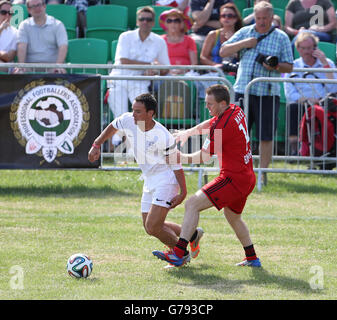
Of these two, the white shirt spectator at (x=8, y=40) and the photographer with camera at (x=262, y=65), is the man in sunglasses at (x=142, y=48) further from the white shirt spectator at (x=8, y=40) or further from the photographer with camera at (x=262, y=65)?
the white shirt spectator at (x=8, y=40)

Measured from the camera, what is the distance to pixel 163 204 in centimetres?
711

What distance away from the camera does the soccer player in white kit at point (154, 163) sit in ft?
23.2

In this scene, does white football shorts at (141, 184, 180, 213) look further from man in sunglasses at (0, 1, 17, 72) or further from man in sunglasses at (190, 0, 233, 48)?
man in sunglasses at (190, 0, 233, 48)

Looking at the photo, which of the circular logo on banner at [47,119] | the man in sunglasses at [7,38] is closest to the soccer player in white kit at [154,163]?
the circular logo on banner at [47,119]

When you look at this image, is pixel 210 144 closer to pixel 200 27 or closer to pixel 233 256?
pixel 233 256

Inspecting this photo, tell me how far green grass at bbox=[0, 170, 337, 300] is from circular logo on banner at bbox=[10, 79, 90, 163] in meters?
0.66

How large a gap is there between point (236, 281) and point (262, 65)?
5.29m

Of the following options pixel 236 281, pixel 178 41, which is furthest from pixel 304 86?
pixel 236 281

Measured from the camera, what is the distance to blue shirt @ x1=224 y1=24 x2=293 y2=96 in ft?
36.6

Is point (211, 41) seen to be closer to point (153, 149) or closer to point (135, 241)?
point (135, 241)

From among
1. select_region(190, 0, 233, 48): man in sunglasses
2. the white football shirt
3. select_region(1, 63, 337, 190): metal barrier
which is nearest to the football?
the white football shirt

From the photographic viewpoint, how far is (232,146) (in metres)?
6.91
